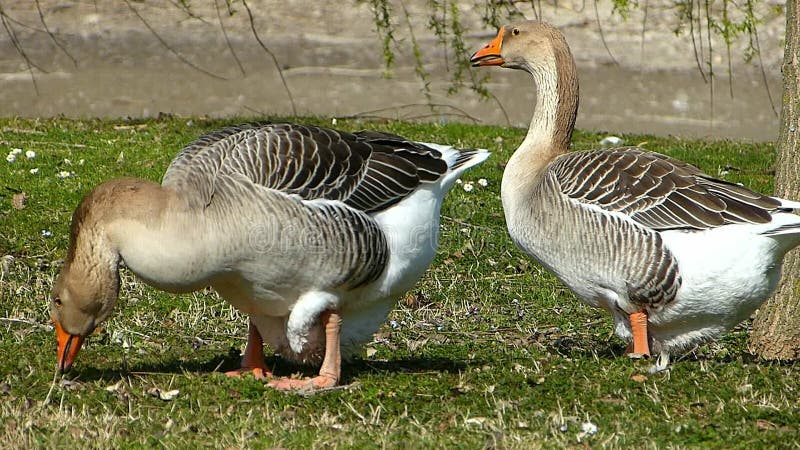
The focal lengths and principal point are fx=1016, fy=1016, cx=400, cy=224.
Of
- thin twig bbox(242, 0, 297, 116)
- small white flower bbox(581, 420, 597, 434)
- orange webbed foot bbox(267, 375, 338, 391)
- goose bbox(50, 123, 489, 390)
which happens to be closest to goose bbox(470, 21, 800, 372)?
goose bbox(50, 123, 489, 390)

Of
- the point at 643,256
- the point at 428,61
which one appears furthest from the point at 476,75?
the point at 643,256

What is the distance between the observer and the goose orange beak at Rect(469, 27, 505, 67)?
691 cm

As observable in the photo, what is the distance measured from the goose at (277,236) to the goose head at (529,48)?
1.32 meters

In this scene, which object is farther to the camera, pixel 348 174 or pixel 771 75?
pixel 771 75

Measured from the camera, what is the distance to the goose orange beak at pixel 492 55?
691 centimetres

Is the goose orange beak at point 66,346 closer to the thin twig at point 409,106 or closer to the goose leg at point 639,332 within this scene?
the goose leg at point 639,332

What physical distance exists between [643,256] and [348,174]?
168 cm

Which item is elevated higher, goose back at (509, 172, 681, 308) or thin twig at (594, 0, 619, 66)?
goose back at (509, 172, 681, 308)

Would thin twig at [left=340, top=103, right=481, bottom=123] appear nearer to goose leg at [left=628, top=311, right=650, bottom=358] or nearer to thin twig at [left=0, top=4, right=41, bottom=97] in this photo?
thin twig at [left=0, top=4, right=41, bottom=97]

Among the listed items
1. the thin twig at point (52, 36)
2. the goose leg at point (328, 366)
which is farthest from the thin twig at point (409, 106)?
the goose leg at point (328, 366)

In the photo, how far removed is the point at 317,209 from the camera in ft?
16.5

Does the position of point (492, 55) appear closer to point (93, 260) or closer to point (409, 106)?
point (93, 260)

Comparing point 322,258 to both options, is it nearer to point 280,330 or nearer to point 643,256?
point 280,330

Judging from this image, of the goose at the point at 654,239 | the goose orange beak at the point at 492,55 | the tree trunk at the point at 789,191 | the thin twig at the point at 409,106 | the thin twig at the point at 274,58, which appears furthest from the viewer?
the thin twig at the point at 409,106
